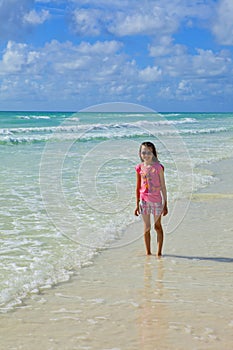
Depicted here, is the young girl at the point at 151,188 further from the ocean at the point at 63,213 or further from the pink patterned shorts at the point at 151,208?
the ocean at the point at 63,213

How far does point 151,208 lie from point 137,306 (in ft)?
5.74

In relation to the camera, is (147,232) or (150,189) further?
(147,232)

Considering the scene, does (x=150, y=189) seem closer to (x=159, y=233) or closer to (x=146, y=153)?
(x=146, y=153)

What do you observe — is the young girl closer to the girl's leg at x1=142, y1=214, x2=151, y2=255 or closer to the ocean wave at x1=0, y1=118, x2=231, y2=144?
the girl's leg at x1=142, y1=214, x2=151, y2=255

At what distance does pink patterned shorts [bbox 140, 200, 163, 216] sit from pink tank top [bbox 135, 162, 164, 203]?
0.04 m

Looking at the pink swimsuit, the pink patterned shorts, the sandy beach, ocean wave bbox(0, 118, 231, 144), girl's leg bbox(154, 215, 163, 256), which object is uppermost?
ocean wave bbox(0, 118, 231, 144)

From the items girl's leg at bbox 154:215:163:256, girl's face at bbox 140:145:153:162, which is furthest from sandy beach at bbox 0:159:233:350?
girl's face at bbox 140:145:153:162

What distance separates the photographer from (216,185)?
11.3m

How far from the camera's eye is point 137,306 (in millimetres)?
4137

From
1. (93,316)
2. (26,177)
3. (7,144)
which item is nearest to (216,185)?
(26,177)

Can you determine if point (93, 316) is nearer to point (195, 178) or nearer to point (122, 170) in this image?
point (195, 178)

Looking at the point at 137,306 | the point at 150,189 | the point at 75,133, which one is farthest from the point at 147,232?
the point at 75,133

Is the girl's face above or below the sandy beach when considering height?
above

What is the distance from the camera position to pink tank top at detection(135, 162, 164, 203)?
5613 millimetres
